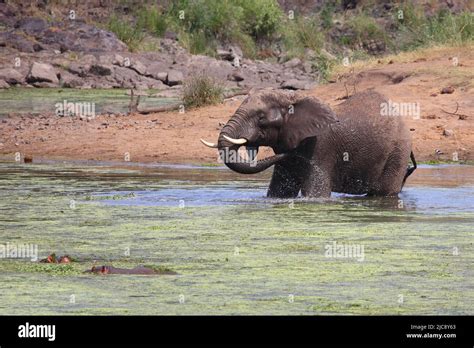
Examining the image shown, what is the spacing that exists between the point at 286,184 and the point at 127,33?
35.5 meters

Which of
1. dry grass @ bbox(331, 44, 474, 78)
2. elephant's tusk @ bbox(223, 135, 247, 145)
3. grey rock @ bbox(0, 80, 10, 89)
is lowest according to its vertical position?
grey rock @ bbox(0, 80, 10, 89)

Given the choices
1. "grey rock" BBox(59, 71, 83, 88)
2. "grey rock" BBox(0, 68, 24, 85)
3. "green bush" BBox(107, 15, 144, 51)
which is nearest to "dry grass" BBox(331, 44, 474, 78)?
"grey rock" BBox(59, 71, 83, 88)

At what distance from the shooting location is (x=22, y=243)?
12891 mm

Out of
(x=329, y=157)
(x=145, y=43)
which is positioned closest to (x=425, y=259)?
(x=329, y=157)

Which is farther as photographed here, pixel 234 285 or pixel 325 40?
pixel 325 40

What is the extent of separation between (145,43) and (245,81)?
362 inches

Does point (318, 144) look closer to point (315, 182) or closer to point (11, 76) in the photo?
point (315, 182)

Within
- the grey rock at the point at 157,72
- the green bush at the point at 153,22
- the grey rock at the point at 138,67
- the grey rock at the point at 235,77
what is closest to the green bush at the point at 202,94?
the grey rock at the point at 157,72

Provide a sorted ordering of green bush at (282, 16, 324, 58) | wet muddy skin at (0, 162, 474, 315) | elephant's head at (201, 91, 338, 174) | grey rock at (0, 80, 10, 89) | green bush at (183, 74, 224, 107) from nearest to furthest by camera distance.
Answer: wet muddy skin at (0, 162, 474, 315)
elephant's head at (201, 91, 338, 174)
green bush at (183, 74, 224, 107)
grey rock at (0, 80, 10, 89)
green bush at (282, 16, 324, 58)

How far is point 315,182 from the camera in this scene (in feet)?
54.1

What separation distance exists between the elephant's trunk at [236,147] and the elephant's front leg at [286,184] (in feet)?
0.88

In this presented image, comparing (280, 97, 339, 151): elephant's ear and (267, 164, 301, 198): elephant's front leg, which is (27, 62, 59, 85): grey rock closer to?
(280, 97, 339, 151): elephant's ear

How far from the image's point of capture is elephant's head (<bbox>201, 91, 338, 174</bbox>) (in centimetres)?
1612
